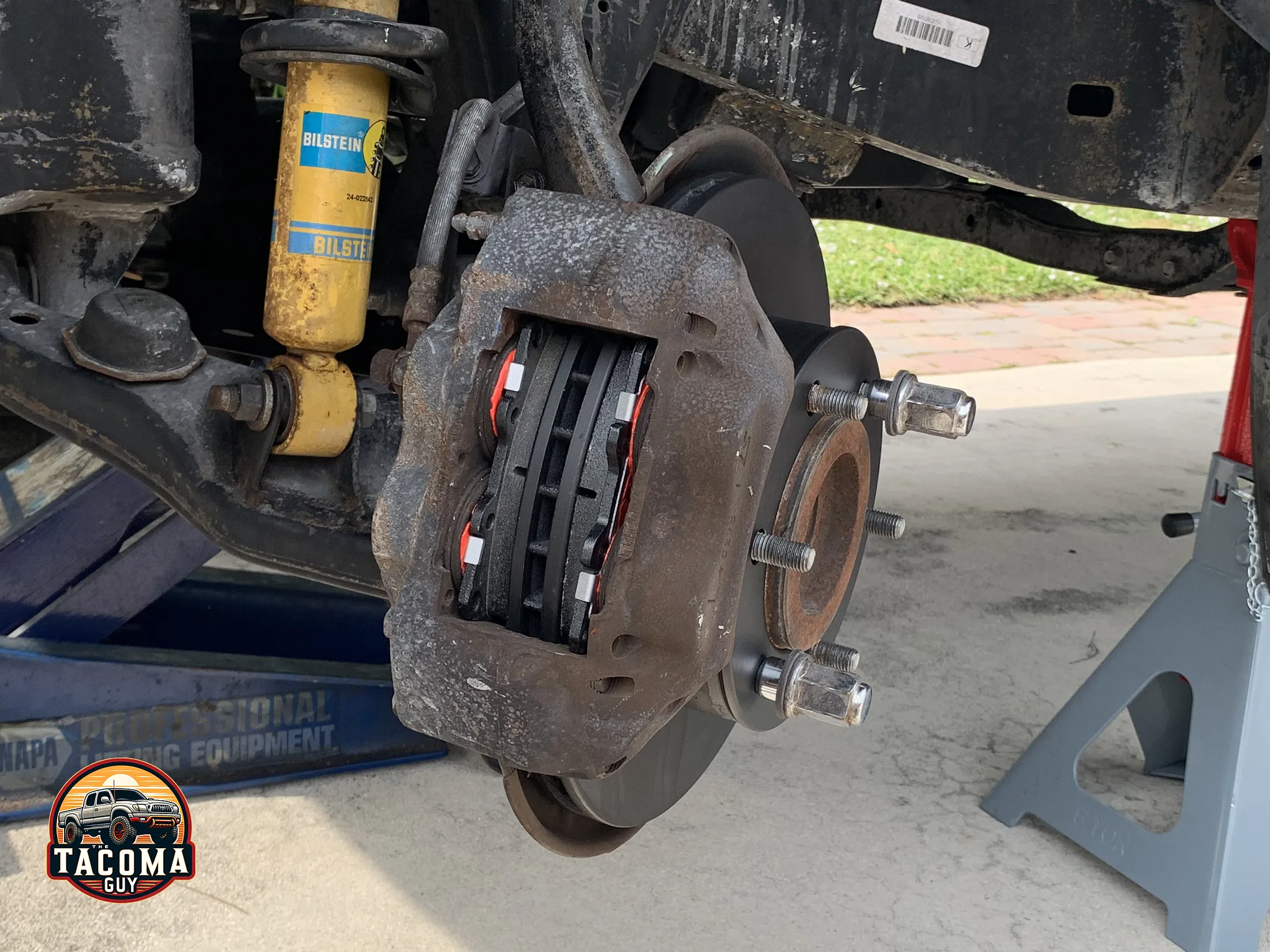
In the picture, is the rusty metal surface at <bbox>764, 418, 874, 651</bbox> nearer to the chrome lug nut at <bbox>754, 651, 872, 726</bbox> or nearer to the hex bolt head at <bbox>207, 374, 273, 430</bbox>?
the chrome lug nut at <bbox>754, 651, 872, 726</bbox>

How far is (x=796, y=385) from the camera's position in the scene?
84 cm

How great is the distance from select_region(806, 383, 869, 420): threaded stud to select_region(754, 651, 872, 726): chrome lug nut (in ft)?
0.56

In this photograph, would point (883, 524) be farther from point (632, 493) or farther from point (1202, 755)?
point (1202, 755)

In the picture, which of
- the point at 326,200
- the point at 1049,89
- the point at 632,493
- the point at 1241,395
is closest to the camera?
the point at 632,493

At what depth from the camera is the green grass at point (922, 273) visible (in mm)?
4949

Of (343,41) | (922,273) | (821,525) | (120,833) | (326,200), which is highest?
(343,41)

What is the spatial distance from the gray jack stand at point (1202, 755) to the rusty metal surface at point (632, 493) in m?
0.93

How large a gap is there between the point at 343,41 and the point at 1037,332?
4.23 meters

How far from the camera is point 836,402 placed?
86 cm

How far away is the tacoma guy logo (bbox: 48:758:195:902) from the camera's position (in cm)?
134

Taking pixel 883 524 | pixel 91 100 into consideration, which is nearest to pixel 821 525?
pixel 883 524

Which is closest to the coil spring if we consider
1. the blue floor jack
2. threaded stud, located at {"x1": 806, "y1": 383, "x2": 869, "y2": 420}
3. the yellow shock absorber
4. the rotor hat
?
the yellow shock absorber

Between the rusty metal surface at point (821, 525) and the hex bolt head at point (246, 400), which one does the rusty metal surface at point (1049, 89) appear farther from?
the hex bolt head at point (246, 400)

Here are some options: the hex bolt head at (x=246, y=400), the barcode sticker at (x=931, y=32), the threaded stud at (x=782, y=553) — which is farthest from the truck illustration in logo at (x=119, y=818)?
the barcode sticker at (x=931, y=32)
